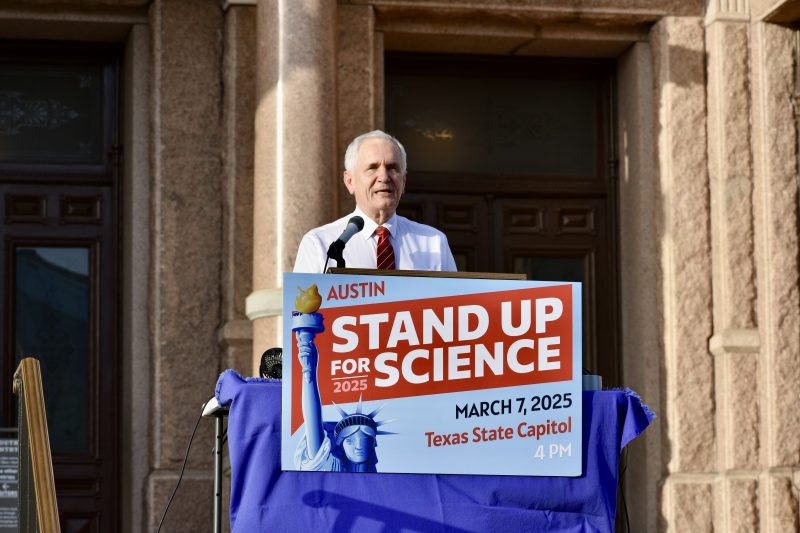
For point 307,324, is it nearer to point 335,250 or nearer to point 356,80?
point 335,250

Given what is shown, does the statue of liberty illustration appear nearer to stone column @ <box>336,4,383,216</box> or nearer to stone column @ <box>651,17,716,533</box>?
stone column @ <box>336,4,383,216</box>

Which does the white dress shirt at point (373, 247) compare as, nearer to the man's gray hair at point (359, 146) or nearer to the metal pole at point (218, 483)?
the man's gray hair at point (359, 146)

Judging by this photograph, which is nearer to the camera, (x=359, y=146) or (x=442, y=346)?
(x=442, y=346)

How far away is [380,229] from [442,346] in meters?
1.04

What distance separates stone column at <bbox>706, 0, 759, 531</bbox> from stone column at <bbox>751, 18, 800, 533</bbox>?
0.06 meters

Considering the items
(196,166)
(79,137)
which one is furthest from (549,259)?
(79,137)

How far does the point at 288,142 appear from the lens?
888 centimetres

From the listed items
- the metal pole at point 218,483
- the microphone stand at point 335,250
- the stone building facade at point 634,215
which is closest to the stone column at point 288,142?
the stone building facade at point 634,215

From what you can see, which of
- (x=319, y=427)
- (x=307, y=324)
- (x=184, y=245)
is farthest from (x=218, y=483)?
(x=184, y=245)

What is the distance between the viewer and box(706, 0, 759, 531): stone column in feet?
30.4

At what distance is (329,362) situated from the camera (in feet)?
16.4

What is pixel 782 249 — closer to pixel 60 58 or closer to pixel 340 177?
pixel 340 177

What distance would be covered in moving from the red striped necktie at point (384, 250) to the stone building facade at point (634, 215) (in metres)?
2.96

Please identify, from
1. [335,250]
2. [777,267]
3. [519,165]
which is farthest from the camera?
[519,165]
